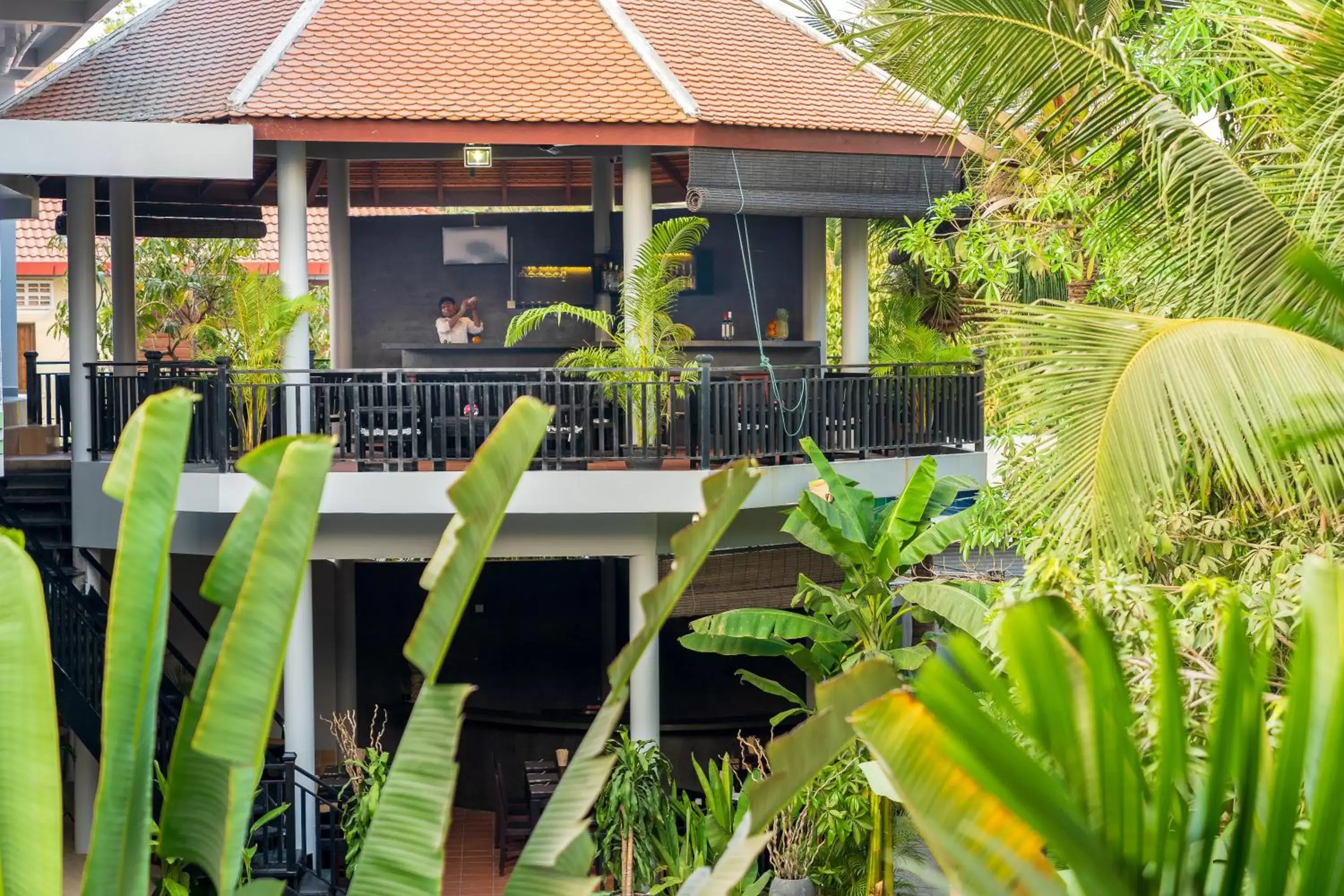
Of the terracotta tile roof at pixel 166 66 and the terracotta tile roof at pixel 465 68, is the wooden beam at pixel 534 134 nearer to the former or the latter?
the terracotta tile roof at pixel 465 68

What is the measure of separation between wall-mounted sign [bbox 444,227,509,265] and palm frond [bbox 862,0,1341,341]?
9597 millimetres

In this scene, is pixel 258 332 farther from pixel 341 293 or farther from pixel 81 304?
pixel 341 293

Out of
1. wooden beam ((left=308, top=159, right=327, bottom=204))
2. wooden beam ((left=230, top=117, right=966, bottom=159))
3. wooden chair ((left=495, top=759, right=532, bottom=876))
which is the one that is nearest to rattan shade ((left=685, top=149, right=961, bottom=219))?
wooden beam ((left=230, top=117, right=966, bottom=159))

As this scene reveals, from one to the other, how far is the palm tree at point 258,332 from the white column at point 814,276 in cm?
667

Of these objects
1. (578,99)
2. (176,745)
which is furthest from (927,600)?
(176,745)

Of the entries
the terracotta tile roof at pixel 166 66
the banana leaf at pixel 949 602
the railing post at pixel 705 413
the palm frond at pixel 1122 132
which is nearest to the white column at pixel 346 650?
the terracotta tile roof at pixel 166 66

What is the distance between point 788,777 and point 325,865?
1035 centimetres

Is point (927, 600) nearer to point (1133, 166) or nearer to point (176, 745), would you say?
point (1133, 166)

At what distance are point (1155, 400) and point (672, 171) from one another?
44.9 feet

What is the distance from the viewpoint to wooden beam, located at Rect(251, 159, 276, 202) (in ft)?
58.3

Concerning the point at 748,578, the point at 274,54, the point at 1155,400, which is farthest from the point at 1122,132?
the point at 274,54

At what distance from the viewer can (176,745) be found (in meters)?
3.01

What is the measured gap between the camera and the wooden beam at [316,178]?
1856 cm

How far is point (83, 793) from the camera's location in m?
13.4
